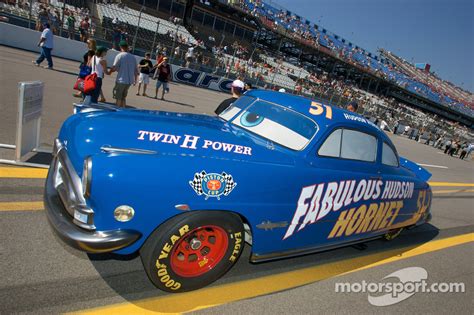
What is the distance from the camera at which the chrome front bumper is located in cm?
223

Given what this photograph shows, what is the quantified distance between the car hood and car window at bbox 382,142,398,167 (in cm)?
159

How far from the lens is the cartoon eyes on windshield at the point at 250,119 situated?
3.64m

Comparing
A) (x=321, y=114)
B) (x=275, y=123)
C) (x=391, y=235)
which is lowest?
(x=391, y=235)

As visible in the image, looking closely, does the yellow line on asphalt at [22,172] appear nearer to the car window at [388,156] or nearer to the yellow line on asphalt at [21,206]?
the yellow line on asphalt at [21,206]

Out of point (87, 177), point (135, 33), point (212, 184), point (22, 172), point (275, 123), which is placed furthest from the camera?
point (135, 33)

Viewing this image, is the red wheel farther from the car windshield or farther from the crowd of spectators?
the crowd of spectators

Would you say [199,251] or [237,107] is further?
[237,107]

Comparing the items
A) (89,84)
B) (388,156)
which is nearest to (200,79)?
(89,84)

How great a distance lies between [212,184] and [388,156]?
107 inches

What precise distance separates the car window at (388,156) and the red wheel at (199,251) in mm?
2446

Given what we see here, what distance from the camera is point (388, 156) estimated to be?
4141mm

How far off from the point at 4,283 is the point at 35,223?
89cm

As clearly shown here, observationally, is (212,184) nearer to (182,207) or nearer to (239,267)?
(182,207)

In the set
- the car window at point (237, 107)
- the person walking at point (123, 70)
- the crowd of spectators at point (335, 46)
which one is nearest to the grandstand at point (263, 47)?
the crowd of spectators at point (335, 46)
